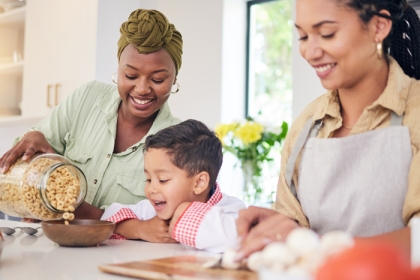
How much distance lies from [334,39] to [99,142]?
3.46 feet

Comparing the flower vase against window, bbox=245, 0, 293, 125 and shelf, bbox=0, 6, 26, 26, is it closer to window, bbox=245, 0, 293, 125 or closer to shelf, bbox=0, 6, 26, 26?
window, bbox=245, 0, 293, 125

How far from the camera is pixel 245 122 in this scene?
3068mm

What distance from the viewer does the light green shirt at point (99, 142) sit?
6.00 ft

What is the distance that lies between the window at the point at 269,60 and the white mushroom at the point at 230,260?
259 centimetres

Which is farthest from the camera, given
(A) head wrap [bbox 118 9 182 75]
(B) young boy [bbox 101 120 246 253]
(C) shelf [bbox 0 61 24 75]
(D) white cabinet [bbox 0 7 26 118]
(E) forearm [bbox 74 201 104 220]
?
(D) white cabinet [bbox 0 7 26 118]

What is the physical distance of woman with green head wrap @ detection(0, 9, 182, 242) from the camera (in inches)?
69.2

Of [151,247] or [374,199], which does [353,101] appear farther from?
[151,247]

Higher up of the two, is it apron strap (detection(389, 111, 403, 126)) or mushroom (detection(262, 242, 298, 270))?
apron strap (detection(389, 111, 403, 126))

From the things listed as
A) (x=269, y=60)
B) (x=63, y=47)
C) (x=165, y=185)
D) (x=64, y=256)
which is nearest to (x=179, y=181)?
(x=165, y=185)

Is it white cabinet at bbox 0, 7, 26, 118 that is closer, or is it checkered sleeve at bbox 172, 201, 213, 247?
checkered sleeve at bbox 172, 201, 213, 247

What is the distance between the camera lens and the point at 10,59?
13.3ft

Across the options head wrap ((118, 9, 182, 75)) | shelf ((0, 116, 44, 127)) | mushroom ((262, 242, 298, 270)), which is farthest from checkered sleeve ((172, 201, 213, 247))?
shelf ((0, 116, 44, 127))

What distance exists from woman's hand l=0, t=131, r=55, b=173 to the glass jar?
0.14 ft

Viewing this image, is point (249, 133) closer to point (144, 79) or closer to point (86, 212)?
point (144, 79)
